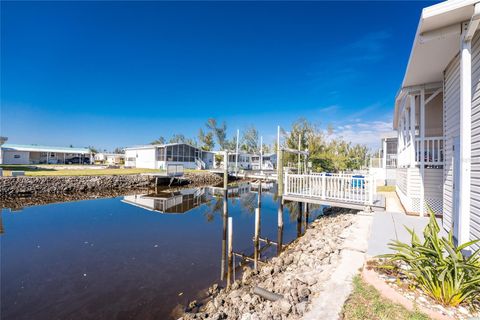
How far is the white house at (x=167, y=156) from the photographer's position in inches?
1201

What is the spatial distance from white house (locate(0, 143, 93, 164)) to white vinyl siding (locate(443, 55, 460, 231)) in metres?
44.2

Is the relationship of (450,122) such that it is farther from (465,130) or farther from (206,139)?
(206,139)

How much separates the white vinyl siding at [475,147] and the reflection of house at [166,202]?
13.1 m

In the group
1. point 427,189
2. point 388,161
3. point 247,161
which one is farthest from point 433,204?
point 247,161

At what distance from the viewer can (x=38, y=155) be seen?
3644 centimetres

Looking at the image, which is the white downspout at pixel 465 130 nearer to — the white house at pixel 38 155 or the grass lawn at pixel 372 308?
the grass lawn at pixel 372 308

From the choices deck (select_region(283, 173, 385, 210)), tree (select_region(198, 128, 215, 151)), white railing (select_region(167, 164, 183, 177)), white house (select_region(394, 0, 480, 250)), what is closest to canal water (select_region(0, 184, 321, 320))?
deck (select_region(283, 173, 385, 210))

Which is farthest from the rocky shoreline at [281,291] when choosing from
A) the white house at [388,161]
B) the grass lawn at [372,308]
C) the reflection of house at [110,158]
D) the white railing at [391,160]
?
the reflection of house at [110,158]

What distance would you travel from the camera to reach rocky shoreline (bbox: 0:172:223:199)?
1703 centimetres

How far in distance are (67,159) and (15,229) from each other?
37.0 meters

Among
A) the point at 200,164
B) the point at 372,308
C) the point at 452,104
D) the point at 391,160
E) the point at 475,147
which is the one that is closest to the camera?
the point at 372,308

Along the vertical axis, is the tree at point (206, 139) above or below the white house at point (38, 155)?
above

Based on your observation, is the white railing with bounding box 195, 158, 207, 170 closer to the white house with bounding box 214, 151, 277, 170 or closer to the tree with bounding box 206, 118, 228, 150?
Answer: the white house with bounding box 214, 151, 277, 170

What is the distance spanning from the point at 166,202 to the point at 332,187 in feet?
39.7
